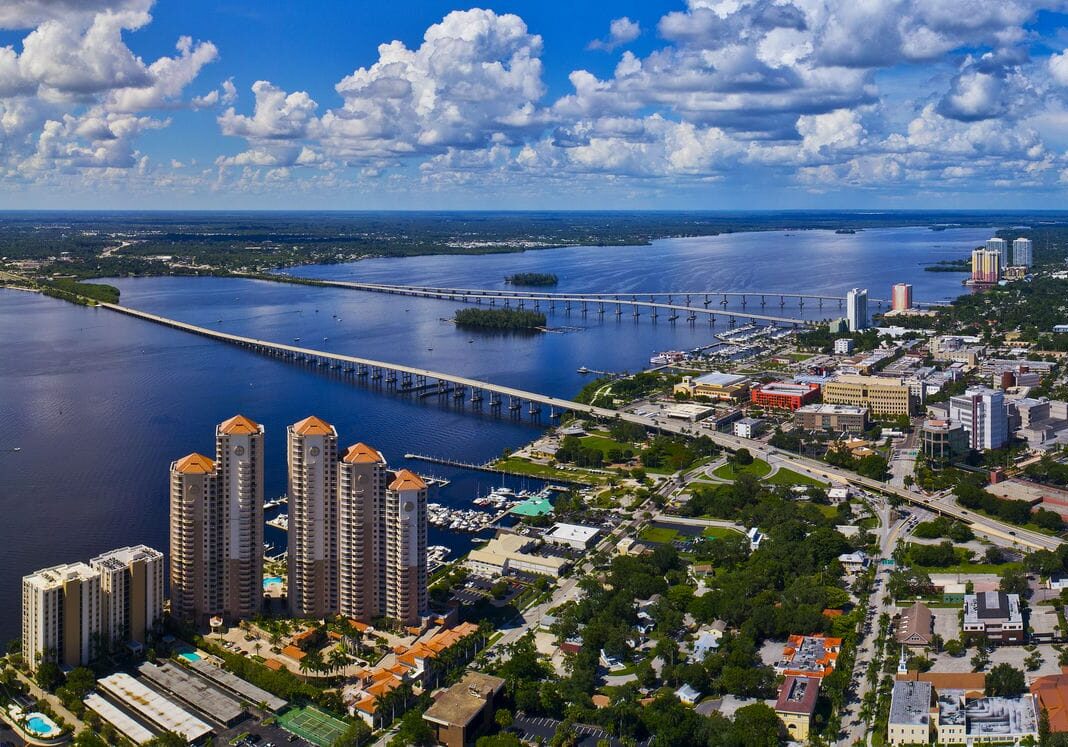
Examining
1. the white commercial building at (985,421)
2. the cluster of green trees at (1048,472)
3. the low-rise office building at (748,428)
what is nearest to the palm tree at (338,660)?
the low-rise office building at (748,428)

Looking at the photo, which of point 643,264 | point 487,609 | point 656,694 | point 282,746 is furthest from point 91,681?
point 643,264

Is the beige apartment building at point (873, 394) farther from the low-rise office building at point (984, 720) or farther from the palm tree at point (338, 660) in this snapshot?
the palm tree at point (338, 660)

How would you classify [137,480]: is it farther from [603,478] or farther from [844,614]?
[844,614]

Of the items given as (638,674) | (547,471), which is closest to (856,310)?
(547,471)

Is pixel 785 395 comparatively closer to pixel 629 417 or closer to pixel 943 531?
pixel 629 417

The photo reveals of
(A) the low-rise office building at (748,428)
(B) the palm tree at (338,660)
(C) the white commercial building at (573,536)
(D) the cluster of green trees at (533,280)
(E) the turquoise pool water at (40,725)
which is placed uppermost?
(D) the cluster of green trees at (533,280)

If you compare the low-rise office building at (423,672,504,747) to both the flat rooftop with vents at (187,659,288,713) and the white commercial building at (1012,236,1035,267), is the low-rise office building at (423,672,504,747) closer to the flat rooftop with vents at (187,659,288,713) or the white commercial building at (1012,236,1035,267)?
the flat rooftop with vents at (187,659,288,713)
